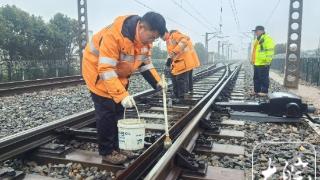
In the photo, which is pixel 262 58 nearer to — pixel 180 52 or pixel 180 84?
pixel 180 84

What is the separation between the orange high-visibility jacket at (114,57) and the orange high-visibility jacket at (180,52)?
4.05 meters

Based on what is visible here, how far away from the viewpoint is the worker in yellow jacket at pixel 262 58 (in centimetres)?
1050

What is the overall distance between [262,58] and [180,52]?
11.3 ft

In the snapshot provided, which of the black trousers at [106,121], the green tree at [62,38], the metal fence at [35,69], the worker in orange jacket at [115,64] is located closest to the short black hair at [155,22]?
the worker in orange jacket at [115,64]

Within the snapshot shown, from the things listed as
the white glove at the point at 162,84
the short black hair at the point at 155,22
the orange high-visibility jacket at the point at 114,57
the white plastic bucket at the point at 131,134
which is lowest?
the white plastic bucket at the point at 131,134

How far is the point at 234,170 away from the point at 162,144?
0.85m

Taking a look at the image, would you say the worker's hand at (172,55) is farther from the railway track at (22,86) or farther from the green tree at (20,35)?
the green tree at (20,35)

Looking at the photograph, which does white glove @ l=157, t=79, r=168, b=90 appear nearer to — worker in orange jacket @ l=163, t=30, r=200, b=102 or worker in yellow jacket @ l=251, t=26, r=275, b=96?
worker in orange jacket @ l=163, t=30, r=200, b=102

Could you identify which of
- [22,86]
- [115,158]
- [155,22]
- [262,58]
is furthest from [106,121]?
[22,86]

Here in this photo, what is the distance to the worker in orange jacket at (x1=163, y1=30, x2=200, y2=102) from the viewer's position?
8.14 m

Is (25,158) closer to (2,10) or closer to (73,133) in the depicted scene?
(73,133)

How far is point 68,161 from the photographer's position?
4.00 metres

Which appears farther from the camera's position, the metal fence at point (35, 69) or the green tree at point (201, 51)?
the green tree at point (201, 51)

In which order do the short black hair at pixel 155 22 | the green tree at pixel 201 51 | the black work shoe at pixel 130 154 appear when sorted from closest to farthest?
the short black hair at pixel 155 22 → the black work shoe at pixel 130 154 → the green tree at pixel 201 51
